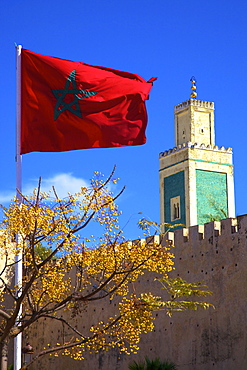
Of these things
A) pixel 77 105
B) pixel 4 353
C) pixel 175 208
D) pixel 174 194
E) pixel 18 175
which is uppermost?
pixel 174 194

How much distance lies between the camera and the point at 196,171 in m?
45.1

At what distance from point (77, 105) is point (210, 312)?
854 cm

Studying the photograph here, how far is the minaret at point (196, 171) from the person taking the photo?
44500mm

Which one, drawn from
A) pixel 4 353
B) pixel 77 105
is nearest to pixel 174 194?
pixel 77 105

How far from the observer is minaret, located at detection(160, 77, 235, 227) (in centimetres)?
4450

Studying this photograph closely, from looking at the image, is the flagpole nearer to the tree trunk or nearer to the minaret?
the tree trunk

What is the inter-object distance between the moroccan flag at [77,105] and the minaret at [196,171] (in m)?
31.2

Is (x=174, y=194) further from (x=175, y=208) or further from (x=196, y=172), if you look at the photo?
(x=196, y=172)

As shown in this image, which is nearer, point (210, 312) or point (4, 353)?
point (4, 353)

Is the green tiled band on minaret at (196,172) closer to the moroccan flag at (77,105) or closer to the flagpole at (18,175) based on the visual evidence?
the moroccan flag at (77,105)

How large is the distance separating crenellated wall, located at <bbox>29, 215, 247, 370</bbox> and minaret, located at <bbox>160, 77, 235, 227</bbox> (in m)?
22.9

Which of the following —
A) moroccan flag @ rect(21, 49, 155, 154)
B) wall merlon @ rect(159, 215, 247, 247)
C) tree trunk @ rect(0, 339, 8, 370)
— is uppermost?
moroccan flag @ rect(21, 49, 155, 154)

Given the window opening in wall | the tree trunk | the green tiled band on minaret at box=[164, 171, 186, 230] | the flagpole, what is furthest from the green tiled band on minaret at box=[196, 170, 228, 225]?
the tree trunk

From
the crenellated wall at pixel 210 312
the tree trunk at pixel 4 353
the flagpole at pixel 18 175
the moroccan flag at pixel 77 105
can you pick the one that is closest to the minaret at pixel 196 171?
the crenellated wall at pixel 210 312
